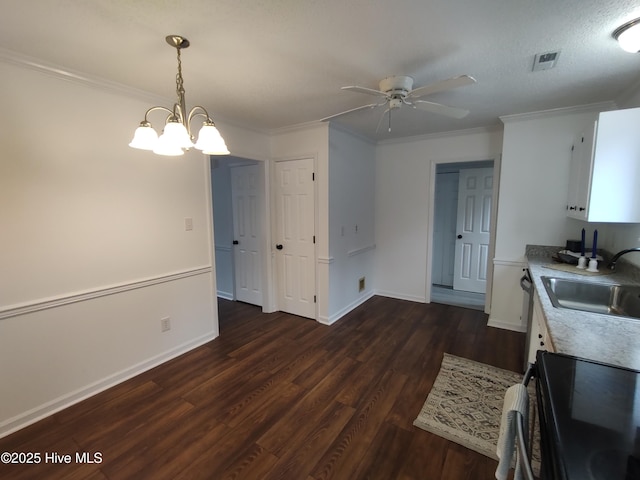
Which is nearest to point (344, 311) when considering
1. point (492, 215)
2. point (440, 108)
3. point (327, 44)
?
point (492, 215)

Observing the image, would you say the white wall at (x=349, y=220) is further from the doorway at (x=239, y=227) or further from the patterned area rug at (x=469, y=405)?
the patterned area rug at (x=469, y=405)

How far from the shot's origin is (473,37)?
65.4 inches

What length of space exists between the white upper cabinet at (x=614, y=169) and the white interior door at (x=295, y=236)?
8.27 ft

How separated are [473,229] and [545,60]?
10.3 ft

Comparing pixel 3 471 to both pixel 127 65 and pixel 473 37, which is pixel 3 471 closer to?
pixel 127 65

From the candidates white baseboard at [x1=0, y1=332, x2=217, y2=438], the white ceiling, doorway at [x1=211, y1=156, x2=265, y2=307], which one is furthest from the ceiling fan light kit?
white baseboard at [x1=0, y1=332, x2=217, y2=438]

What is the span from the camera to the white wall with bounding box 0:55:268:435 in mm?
1912

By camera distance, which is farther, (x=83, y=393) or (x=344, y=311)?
(x=344, y=311)

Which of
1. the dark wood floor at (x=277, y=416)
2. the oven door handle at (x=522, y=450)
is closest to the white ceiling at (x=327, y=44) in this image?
the oven door handle at (x=522, y=450)

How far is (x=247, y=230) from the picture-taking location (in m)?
4.15

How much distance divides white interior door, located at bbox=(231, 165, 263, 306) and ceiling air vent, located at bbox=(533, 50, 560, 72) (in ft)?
9.50

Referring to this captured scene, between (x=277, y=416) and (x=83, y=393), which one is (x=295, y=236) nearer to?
(x=277, y=416)

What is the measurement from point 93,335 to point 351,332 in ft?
7.93

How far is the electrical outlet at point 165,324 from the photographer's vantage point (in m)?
2.74
